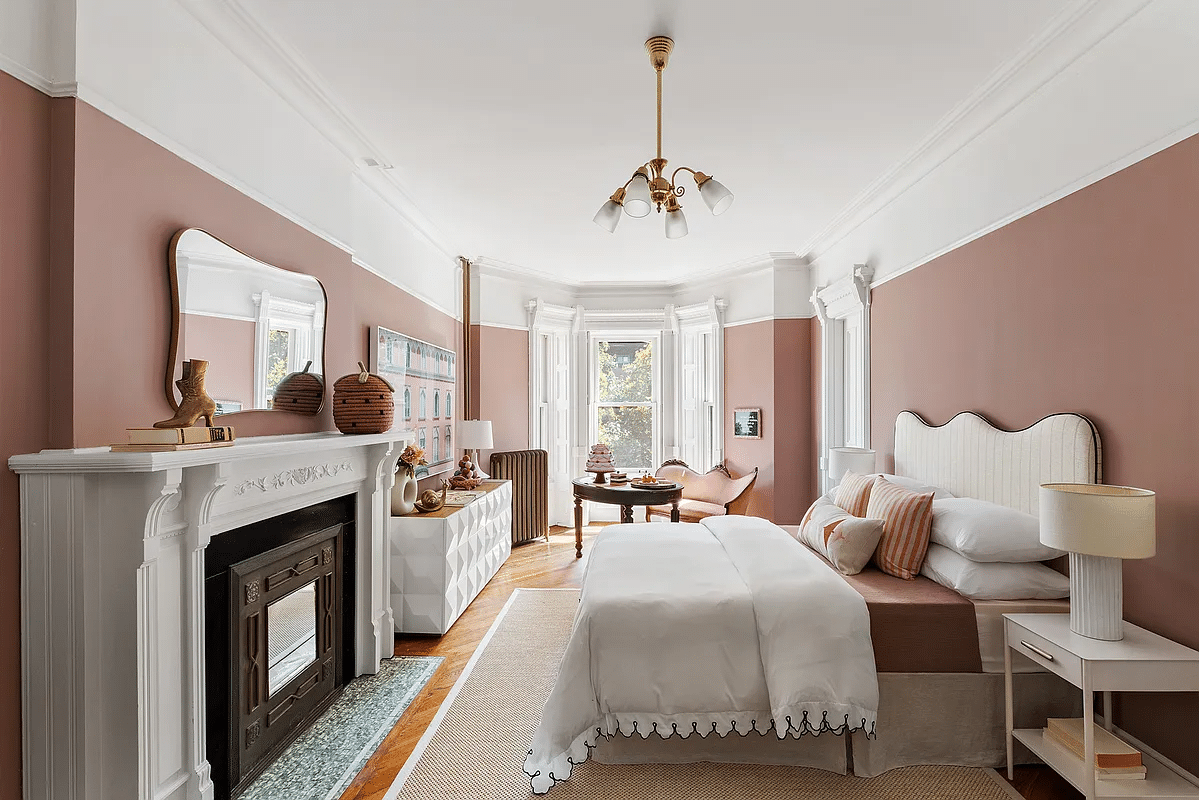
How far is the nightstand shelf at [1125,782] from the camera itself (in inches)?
80.3

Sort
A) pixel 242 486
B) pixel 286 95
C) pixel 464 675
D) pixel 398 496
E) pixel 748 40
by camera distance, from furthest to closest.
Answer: pixel 398 496 < pixel 464 675 < pixel 286 95 < pixel 748 40 < pixel 242 486

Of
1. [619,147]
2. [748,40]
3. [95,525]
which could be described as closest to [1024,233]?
[748,40]

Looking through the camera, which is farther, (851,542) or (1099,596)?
(851,542)

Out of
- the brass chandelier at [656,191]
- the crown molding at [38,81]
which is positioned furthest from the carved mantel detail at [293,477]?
the brass chandelier at [656,191]

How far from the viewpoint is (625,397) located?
7871mm

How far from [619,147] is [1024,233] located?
2074 mm

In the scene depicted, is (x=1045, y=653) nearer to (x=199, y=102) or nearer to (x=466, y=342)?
(x=199, y=102)

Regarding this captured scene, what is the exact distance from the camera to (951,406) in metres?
3.80

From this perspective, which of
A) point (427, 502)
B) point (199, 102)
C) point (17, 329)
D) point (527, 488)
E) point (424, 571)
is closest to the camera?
point (17, 329)

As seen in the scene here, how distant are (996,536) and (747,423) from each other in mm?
4044

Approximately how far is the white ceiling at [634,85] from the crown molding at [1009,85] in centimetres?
6

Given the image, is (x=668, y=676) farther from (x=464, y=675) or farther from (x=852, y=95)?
(x=852, y=95)

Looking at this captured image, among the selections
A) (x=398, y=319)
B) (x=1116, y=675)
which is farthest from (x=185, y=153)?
Answer: (x=1116, y=675)

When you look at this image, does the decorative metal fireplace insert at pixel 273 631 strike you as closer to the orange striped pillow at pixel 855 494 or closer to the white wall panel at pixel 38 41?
the white wall panel at pixel 38 41
